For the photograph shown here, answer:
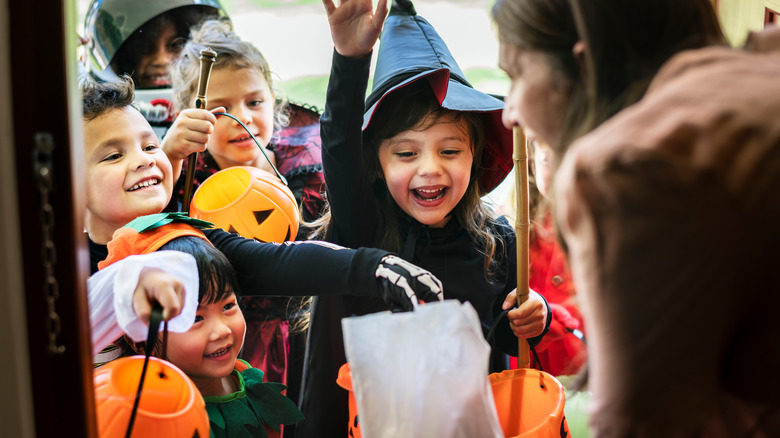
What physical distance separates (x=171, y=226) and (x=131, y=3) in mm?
729

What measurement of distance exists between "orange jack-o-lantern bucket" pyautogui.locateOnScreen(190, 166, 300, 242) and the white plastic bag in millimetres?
418

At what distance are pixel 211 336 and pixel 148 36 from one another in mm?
848

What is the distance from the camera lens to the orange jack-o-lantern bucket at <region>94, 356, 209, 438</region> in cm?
113

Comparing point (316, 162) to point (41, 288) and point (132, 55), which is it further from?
point (41, 288)

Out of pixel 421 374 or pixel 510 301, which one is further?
pixel 510 301

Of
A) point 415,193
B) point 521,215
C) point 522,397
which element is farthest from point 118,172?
point 522,397

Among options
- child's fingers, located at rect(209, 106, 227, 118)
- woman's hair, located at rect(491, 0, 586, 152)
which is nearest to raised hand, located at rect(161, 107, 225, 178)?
child's fingers, located at rect(209, 106, 227, 118)

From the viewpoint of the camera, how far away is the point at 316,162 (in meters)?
1.58

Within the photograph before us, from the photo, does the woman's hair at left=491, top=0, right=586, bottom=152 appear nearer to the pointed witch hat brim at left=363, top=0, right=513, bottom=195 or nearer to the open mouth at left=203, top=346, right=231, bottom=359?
the pointed witch hat brim at left=363, top=0, right=513, bottom=195

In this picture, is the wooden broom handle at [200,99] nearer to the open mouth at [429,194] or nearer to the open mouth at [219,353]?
the open mouth at [219,353]

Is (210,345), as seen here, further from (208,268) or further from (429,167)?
(429,167)

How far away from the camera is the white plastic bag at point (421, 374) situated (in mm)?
1146

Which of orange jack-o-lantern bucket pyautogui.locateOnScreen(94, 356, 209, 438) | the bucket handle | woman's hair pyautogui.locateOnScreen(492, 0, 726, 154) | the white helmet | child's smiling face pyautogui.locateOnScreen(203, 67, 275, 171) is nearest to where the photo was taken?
woman's hair pyautogui.locateOnScreen(492, 0, 726, 154)

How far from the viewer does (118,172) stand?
135 centimetres
